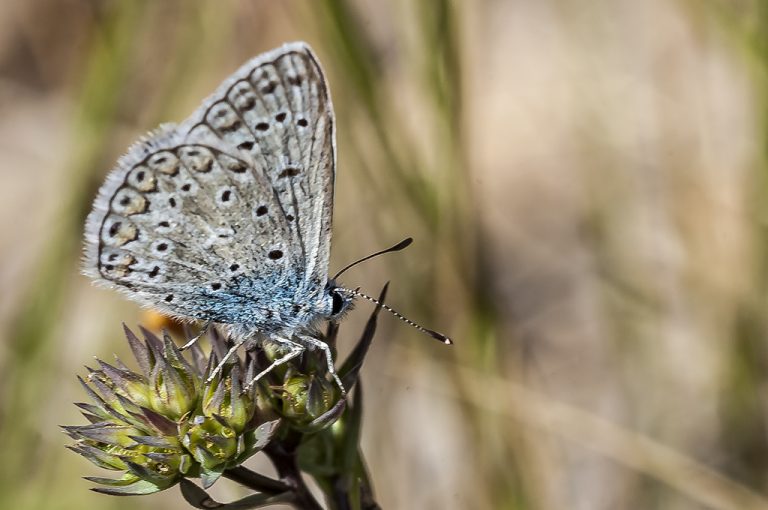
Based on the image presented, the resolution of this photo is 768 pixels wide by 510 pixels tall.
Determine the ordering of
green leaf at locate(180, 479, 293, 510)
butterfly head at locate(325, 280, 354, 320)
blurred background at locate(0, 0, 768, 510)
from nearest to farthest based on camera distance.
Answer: green leaf at locate(180, 479, 293, 510), butterfly head at locate(325, 280, 354, 320), blurred background at locate(0, 0, 768, 510)

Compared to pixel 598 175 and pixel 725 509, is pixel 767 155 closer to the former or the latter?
pixel 598 175

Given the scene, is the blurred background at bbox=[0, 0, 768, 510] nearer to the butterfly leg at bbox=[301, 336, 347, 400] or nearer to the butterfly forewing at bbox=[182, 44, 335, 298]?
the butterfly forewing at bbox=[182, 44, 335, 298]

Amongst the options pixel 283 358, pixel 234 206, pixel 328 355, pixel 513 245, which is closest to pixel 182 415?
pixel 283 358

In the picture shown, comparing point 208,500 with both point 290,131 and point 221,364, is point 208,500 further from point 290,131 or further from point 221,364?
point 290,131

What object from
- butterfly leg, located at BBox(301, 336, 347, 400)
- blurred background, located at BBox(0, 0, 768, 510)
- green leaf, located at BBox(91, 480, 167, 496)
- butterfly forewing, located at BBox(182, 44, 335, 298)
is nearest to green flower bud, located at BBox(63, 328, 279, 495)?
green leaf, located at BBox(91, 480, 167, 496)

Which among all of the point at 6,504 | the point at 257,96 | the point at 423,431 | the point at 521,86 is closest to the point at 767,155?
the point at 257,96

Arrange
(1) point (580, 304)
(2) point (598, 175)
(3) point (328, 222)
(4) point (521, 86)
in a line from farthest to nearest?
(4) point (521, 86) < (1) point (580, 304) < (2) point (598, 175) < (3) point (328, 222)
